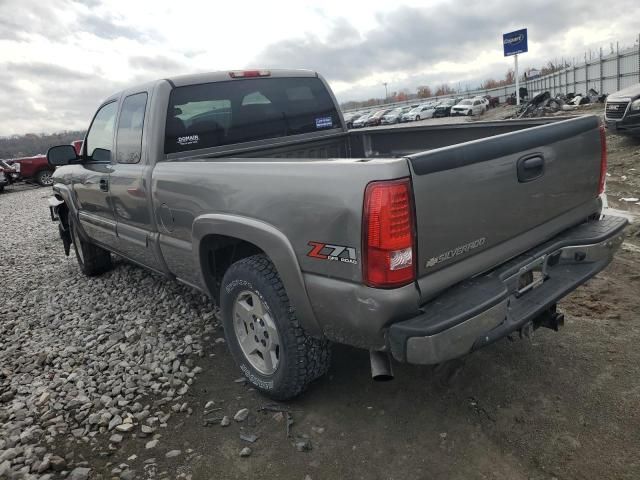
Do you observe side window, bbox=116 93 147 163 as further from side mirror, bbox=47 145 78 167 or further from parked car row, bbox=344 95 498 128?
parked car row, bbox=344 95 498 128

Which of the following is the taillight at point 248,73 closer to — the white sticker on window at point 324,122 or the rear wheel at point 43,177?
the white sticker on window at point 324,122

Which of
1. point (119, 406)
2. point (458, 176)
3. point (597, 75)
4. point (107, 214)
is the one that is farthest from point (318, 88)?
point (597, 75)

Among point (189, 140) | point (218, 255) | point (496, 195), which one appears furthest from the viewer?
point (189, 140)

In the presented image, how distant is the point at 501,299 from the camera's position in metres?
2.31

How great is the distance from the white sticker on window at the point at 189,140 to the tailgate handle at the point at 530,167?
7.77ft

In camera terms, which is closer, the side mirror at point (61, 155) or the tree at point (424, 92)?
the side mirror at point (61, 155)

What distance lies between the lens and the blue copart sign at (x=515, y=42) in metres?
29.8

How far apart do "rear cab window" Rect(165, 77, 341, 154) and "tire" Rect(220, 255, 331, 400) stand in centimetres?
133

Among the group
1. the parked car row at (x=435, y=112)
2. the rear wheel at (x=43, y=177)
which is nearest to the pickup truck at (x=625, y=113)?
the rear wheel at (x=43, y=177)

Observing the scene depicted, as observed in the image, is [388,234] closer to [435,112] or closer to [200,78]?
[200,78]

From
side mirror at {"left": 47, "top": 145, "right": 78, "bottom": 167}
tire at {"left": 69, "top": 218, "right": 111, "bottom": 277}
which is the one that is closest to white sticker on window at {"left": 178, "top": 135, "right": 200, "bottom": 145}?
side mirror at {"left": 47, "top": 145, "right": 78, "bottom": 167}

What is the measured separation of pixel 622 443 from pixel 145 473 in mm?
2440

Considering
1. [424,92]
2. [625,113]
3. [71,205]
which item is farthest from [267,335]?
[424,92]

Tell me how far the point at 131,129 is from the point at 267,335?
2.21 m
